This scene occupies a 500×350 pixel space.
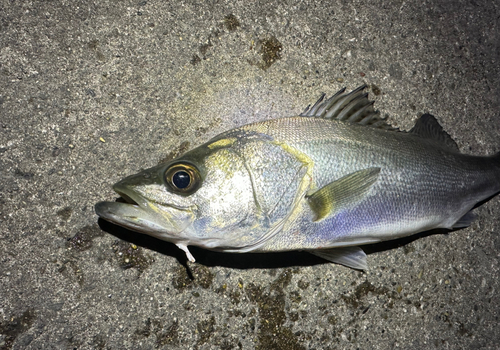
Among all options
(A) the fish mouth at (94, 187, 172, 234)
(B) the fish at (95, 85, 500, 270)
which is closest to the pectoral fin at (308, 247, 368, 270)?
(B) the fish at (95, 85, 500, 270)

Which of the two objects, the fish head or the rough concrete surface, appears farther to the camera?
the rough concrete surface

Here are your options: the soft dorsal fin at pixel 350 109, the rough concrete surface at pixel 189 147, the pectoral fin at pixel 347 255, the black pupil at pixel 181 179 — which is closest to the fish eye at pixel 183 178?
the black pupil at pixel 181 179

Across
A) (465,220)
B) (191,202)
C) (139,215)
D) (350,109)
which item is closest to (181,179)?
(191,202)

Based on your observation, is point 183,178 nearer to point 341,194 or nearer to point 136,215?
point 136,215

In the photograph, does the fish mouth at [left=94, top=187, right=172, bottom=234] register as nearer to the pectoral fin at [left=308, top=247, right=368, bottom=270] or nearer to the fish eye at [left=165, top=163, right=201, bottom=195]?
the fish eye at [left=165, top=163, right=201, bottom=195]

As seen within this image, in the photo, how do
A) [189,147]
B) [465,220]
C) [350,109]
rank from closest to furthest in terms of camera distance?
[350,109], [189,147], [465,220]

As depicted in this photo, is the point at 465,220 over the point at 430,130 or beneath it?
beneath

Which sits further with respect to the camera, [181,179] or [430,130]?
[430,130]
